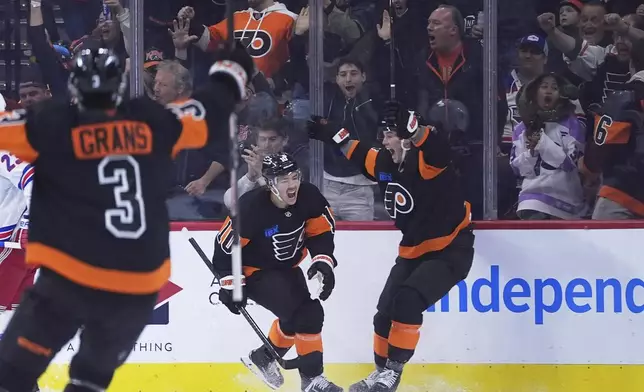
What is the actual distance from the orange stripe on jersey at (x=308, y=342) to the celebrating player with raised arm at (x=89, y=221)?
59.0 inches

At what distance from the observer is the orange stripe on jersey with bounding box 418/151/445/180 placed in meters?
4.62

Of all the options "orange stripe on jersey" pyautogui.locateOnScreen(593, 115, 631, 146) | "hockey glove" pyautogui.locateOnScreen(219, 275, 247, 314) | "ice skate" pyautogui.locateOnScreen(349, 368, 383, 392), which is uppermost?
"orange stripe on jersey" pyautogui.locateOnScreen(593, 115, 631, 146)

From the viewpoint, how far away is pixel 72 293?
3123 millimetres

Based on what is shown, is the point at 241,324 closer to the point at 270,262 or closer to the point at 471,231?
the point at 270,262

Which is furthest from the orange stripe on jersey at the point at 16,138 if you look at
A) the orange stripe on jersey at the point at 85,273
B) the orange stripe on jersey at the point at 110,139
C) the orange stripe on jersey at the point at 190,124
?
the orange stripe on jersey at the point at 190,124

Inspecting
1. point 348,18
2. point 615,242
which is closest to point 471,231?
point 615,242

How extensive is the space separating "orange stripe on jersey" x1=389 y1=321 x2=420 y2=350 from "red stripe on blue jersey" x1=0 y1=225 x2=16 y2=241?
1648 millimetres

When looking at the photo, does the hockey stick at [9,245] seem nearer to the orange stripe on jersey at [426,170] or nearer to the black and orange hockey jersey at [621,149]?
the orange stripe on jersey at [426,170]

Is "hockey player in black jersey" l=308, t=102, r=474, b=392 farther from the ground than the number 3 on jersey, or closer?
closer

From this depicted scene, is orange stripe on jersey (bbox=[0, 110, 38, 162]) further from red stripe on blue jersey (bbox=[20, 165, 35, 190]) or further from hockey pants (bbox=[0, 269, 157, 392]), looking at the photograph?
red stripe on blue jersey (bbox=[20, 165, 35, 190])

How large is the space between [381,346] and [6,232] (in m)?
1.65

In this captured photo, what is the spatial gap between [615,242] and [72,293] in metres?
2.53

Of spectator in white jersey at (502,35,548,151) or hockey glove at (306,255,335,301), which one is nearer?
hockey glove at (306,255,335,301)

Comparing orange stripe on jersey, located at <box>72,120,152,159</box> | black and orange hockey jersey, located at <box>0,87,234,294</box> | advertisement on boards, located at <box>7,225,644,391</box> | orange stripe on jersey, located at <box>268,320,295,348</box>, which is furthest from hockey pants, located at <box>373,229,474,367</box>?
orange stripe on jersey, located at <box>72,120,152,159</box>
